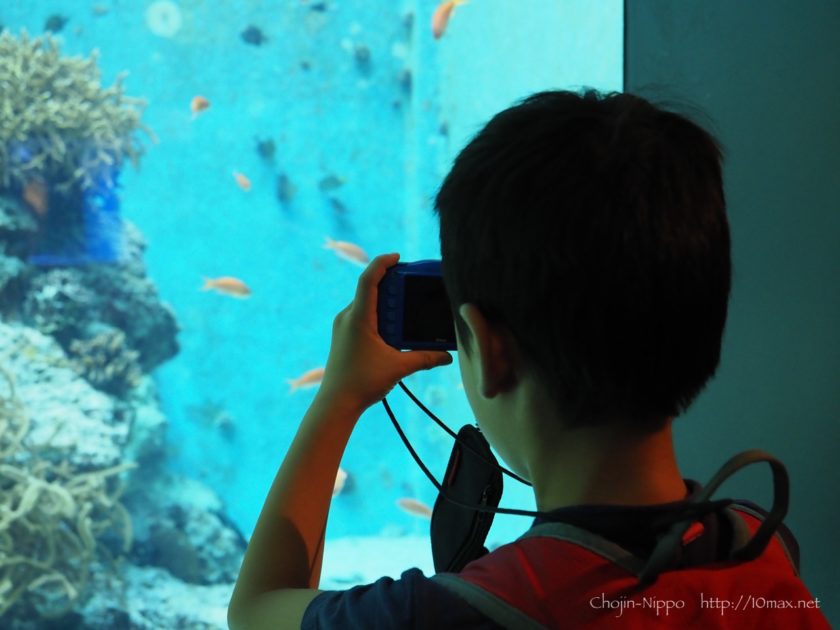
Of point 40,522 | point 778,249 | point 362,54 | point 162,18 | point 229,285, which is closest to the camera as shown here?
point 778,249

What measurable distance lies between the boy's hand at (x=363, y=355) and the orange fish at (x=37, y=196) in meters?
3.24

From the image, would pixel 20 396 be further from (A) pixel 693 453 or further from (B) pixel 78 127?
(A) pixel 693 453

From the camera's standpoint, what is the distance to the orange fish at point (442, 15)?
390 centimetres

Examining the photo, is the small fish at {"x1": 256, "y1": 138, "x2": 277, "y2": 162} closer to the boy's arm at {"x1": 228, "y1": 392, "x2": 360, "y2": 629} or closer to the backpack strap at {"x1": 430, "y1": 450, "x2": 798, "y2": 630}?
the boy's arm at {"x1": 228, "y1": 392, "x2": 360, "y2": 629}

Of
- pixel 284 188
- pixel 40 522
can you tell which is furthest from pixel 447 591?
pixel 284 188

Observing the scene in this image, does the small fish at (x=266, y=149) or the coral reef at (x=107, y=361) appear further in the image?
the small fish at (x=266, y=149)

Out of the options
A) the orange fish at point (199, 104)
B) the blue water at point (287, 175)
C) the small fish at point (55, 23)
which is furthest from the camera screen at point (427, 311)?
the small fish at point (55, 23)

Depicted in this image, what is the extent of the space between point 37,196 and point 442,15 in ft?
7.02

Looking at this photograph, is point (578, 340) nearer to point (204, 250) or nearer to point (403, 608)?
point (403, 608)

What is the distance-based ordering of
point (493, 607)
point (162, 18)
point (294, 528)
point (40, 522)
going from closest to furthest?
point (493, 607) < point (294, 528) < point (40, 522) < point (162, 18)

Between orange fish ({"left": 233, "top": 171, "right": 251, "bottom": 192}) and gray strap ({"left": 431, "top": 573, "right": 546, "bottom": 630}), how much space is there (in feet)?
13.2

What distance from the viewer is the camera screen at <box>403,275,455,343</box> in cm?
68

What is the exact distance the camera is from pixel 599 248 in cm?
53

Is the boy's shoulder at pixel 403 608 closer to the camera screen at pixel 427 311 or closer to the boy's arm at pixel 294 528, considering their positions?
the boy's arm at pixel 294 528
